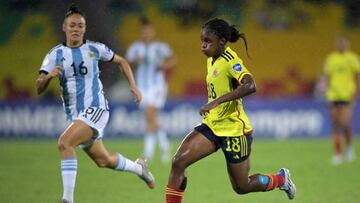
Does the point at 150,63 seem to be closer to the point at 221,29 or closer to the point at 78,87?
the point at 78,87

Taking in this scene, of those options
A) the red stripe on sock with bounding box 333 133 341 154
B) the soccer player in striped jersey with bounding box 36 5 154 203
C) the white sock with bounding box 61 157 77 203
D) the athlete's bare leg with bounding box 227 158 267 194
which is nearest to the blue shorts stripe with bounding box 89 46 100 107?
the soccer player in striped jersey with bounding box 36 5 154 203

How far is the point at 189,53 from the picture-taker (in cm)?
2458

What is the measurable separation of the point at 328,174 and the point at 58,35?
44.8 feet

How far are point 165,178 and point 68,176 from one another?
4206mm

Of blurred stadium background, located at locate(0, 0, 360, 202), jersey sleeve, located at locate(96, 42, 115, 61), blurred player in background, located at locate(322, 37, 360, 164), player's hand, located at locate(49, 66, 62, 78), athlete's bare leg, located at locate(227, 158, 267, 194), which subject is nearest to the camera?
athlete's bare leg, located at locate(227, 158, 267, 194)

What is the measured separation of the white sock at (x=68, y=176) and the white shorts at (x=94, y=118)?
1.49 feet

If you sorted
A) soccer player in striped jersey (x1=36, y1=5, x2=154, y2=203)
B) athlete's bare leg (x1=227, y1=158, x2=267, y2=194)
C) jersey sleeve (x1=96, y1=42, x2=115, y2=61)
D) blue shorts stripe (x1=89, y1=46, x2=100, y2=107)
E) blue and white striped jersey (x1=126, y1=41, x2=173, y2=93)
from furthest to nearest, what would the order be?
blue and white striped jersey (x1=126, y1=41, x2=173, y2=93)
jersey sleeve (x1=96, y1=42, x2=115, y2=61)
blue shorts stripe (x1=89, y1=46, x2=100, y2=107)
soccer player in striped jersey (x1=36, y1=5, x2=154, y2=203)
athlete's bare leg (x1=227, y1=158, x2=267, y2=194)

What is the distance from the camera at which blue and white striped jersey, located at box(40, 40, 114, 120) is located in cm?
864

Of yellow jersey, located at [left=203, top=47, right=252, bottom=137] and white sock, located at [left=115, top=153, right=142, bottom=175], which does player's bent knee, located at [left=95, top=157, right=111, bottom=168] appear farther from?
yellow jersey, located at [left=203, top=47, right=252, bottom=137]

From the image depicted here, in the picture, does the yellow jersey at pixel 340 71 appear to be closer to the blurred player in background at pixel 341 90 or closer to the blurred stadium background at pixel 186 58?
the blurred player in background at pixel 341 90

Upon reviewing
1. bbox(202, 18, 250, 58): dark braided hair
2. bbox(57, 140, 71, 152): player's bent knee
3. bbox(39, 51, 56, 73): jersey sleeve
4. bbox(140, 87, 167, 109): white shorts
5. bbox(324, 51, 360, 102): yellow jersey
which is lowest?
bbox(57, 140, 71, 152): player's bent knee

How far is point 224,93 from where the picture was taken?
7.64 m

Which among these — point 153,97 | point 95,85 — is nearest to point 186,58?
point 153,97

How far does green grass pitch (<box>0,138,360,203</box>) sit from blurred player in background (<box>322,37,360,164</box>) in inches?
24.2
